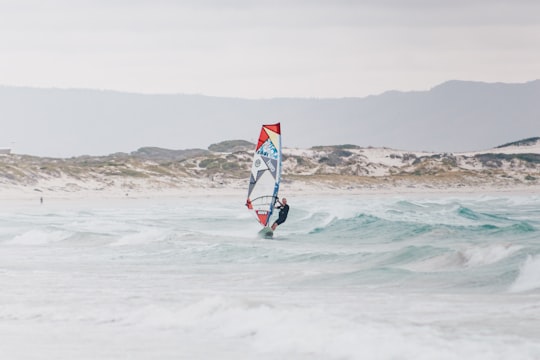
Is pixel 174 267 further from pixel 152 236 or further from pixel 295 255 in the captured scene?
pixel 152 236

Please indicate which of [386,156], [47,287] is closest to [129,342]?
[47,287]

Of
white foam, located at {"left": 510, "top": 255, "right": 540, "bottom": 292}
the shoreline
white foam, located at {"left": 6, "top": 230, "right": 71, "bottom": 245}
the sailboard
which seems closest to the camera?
white foam, located at {"left": 510, "top": 255, "right": 540, "bottom": 292}

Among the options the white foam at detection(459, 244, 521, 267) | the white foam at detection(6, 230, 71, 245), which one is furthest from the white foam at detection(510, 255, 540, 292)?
the white foam at detection(6, 230, 71, 245)

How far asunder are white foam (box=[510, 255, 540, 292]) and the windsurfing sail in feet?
38.2

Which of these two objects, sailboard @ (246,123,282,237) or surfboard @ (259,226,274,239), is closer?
surfboard @ (259,226,274,239)

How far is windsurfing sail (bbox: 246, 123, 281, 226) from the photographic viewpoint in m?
29.6

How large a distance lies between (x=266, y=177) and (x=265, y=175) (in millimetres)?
72

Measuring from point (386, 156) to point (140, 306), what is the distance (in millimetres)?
77040

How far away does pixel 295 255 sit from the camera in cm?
2305

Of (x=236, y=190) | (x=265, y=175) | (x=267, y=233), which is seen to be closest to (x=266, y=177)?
(x=265, y=175)

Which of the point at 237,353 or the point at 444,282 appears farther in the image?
the point at 444,282

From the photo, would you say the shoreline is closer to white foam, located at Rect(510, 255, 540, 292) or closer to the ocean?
the ocean

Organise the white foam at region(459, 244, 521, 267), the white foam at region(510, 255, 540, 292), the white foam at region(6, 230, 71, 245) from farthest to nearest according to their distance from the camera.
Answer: the white foam at region(6, 230, 71, 245)
the white foam at region(459, 244, 521, 267)
the white foam at region(510, 255, 540, 292)

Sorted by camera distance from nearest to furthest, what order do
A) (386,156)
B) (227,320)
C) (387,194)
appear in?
(227,320), (387,194), (386,156)
